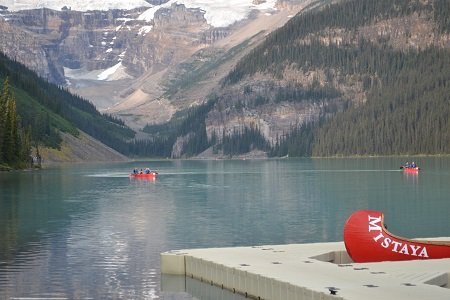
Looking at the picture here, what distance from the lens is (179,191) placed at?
531 ft

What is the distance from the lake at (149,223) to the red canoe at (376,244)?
27.3 feet

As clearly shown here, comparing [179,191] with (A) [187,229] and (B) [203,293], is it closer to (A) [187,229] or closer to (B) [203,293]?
(A) [187,229]

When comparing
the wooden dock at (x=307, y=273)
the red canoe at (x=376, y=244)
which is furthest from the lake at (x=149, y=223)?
the red canoe at (x=376, y=244)

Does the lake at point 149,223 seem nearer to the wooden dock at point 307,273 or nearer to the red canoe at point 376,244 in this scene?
the wooden dock at point 307,273

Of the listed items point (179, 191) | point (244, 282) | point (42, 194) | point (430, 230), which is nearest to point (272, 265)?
point (244, 282)

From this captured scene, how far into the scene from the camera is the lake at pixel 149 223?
6200 cm

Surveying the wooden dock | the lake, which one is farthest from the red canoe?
the lake

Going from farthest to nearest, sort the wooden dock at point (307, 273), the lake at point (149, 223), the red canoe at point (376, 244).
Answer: the lake at point (149, 223), the red canoe at point (376, 244), the wooden dock at point (307, 273)

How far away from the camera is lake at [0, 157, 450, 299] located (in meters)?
62.0

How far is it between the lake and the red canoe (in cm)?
833

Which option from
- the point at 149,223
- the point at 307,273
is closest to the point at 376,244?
the point at 307,273

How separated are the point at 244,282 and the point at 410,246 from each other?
10632mm

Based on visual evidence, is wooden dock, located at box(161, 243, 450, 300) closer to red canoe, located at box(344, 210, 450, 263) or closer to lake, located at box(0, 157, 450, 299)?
lake, located at box(0, 157, 450, 299)

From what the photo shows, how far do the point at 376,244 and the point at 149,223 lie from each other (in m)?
41.7
